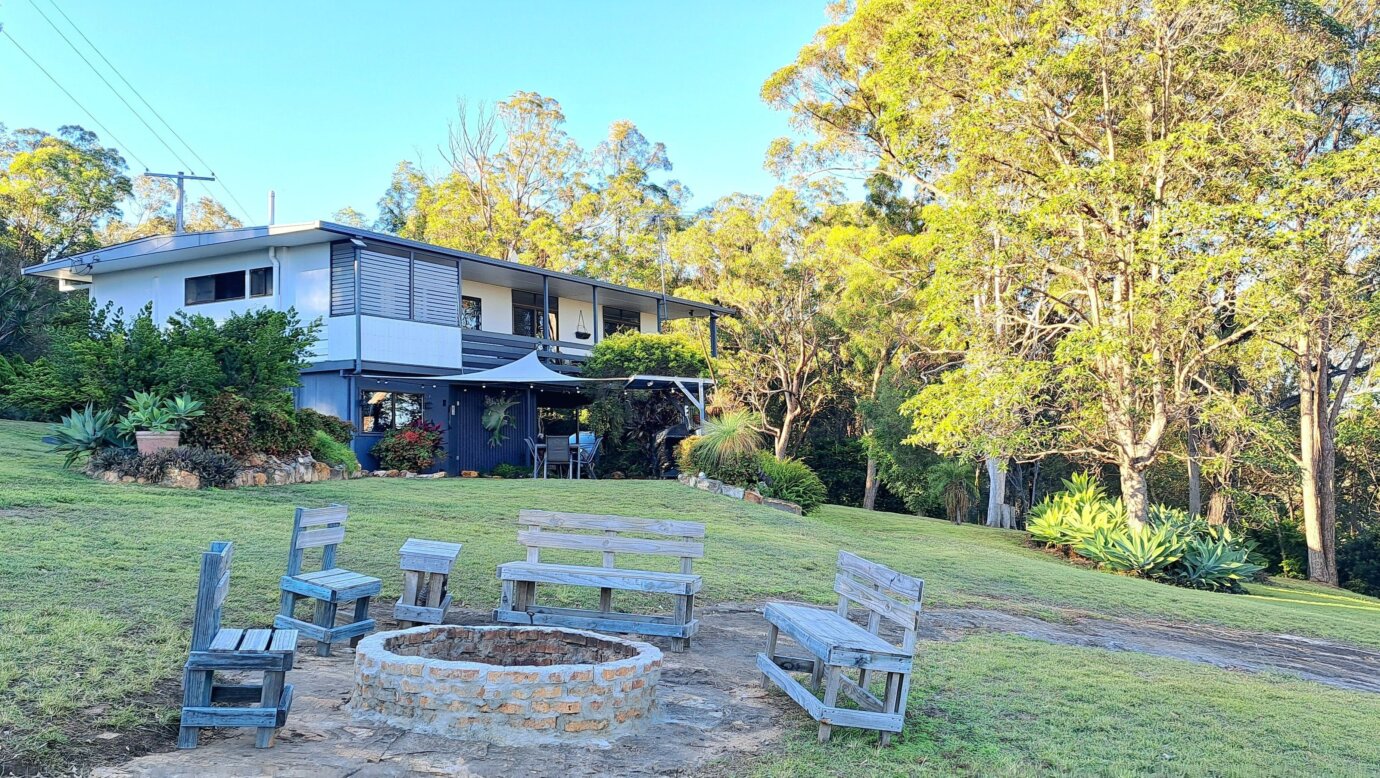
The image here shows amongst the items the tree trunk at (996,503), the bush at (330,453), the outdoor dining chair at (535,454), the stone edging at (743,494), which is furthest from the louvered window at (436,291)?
the tree trunk at (996,503)

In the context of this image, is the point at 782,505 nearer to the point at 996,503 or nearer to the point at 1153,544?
the point at 1153,544

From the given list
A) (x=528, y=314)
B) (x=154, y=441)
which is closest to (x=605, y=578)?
(x=154, y=441)

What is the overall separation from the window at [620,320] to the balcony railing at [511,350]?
10.3 ft

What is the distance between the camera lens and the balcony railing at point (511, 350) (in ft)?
77.5

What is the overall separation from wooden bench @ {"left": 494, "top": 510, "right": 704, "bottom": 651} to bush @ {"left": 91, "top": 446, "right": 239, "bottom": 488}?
301 inches

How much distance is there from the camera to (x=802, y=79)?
2850 centimetres

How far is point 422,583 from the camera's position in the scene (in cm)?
727

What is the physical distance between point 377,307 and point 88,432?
8328 millimetres

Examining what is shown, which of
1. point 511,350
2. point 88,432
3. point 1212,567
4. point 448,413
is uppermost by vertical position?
point 511,350

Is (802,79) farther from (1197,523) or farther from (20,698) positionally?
(20,698)

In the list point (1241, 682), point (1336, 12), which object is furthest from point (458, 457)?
point (1336, 12)

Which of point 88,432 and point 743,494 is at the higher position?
point 88,432

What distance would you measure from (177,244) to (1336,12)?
25.8 meters

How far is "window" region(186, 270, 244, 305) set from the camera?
22.5m
